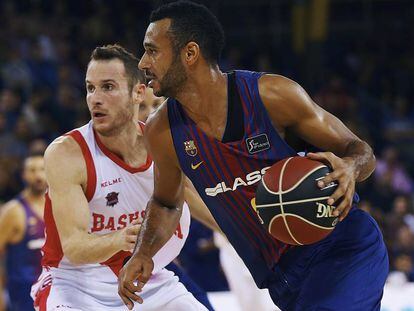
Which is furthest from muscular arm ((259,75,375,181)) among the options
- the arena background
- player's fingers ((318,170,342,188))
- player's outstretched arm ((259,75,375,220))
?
the arena background

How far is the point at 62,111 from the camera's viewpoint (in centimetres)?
1085

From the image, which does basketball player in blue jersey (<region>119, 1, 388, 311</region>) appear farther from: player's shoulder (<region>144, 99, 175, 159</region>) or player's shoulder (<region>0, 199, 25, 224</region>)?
player's shoulder (<region>0, 199, 25, 224</region>)

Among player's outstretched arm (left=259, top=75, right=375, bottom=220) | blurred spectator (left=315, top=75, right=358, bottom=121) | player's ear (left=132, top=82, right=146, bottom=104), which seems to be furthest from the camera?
blurred spectator (left=315, top=75, right=358, bottom=121)

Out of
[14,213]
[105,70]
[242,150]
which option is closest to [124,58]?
[105,70]

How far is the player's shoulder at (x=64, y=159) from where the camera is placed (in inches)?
170

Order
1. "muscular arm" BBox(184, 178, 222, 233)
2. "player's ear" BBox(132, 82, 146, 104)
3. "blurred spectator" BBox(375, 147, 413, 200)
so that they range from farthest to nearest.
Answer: "blurred spectator" BBox(375, 147, 413, 200)
"muscular arm" BBox(184, 178, 222, 233)
"player's ear" BBox(132, 82, 146, 104)

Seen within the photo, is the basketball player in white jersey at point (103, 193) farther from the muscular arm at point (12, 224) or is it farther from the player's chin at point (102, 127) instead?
the muscular arm at point (12, 224)

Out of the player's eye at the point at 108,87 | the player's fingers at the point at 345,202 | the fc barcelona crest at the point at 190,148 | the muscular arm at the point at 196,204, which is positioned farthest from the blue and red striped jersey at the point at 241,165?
the muscular arm at the point at 196,204

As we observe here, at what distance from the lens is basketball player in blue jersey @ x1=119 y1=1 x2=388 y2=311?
3650 mm

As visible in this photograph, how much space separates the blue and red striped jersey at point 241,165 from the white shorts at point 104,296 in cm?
72

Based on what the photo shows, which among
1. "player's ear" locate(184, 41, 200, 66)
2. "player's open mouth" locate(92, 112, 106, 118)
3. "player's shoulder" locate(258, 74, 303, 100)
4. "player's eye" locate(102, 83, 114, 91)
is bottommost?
"player's open mouth" locate(92, 112, 106, 118)

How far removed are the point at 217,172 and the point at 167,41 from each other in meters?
0.62

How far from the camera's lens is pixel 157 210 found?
13.5ft

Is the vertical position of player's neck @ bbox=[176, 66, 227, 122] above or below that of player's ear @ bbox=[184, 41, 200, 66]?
below
